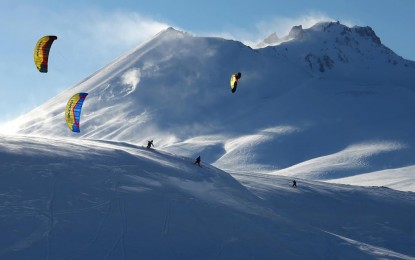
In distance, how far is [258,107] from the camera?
394 feet

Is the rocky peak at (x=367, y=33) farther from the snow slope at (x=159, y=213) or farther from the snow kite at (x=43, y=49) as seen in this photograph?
the snow kite at (x=43, y=49)

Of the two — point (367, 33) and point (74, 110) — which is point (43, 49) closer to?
point (74, 110)

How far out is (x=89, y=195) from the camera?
94.3 ft

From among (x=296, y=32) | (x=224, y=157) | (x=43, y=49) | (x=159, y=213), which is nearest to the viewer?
(x=159, y=213)

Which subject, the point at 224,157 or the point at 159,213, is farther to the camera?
the point at 224,157

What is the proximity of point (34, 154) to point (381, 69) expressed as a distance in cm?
13406

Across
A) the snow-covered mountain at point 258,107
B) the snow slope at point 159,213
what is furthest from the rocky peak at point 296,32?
the snow slope at point 159,213

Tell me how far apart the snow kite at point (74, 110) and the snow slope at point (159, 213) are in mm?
1535

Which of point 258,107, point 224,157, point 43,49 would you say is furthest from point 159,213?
point 258,107

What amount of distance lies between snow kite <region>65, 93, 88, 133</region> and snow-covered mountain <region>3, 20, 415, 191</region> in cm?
4258

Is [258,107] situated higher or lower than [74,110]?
higher

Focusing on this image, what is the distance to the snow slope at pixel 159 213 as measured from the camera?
24.5 metres

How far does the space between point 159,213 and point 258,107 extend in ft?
304

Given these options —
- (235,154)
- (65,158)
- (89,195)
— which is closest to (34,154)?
(65,158)
